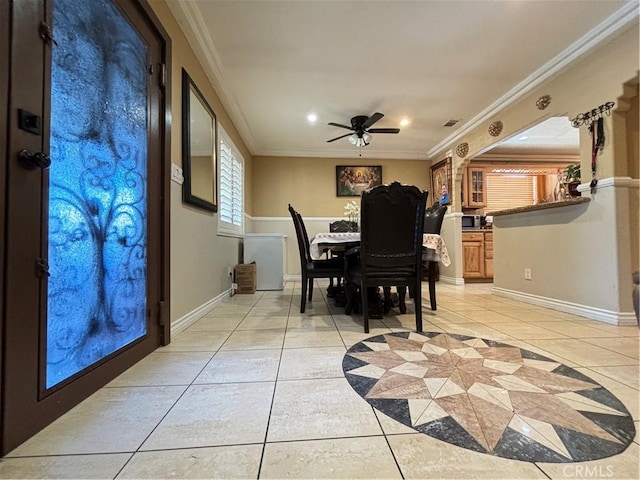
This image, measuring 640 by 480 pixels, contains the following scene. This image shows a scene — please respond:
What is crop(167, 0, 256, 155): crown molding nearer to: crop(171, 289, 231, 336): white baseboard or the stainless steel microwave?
crop(171, 289, 231, 336): white baseboard

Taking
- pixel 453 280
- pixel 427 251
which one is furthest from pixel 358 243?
pixel 453 280

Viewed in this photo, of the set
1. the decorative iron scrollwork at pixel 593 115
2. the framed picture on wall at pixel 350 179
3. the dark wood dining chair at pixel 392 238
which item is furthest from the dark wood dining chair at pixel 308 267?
the framed picture on wall at pixel 350 179

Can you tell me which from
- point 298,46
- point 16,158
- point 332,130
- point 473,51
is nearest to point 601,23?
point 473,51

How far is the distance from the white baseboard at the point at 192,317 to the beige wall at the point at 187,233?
18mm

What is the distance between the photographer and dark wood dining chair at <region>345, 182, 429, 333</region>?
6.58ft

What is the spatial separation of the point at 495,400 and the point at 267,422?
897mm

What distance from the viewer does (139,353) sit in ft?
5.10

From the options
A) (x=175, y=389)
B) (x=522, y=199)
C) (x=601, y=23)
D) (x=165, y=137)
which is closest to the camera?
(x=175, y=389)

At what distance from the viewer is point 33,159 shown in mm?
945

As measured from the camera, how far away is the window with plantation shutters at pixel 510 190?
18.4ft

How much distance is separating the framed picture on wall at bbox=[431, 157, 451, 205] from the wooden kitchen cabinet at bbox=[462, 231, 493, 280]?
2.33 feet

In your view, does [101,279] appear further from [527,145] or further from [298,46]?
[527,145]

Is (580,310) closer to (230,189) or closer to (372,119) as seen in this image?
(372,119)

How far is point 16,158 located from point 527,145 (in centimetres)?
617
